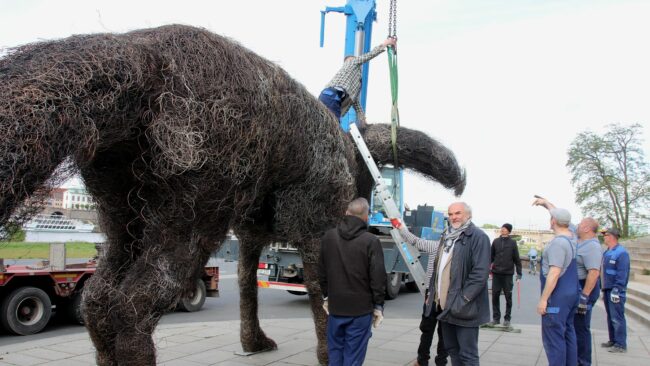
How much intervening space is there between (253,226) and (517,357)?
376 cm

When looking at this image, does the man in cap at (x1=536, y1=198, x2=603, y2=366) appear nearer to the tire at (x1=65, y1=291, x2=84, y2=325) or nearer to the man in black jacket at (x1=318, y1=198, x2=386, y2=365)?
the man in black jacket at (x1=318, y1=198, x2=386, y2=365)

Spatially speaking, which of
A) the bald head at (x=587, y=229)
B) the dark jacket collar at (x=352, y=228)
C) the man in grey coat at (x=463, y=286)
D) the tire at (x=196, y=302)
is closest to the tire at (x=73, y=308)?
the tire at (x=196, y=302)

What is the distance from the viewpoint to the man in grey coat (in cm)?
391

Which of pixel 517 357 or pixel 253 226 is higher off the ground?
pixel 253 226

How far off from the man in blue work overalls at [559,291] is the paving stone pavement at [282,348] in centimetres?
152

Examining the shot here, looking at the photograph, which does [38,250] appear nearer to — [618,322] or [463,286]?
[618,322]

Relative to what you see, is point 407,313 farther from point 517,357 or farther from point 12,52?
point 12,52

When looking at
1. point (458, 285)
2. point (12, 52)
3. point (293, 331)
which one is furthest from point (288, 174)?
point (293, 331)

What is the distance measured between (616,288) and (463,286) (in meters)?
3.95

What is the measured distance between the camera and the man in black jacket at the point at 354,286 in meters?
3.76

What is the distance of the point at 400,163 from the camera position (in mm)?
5883

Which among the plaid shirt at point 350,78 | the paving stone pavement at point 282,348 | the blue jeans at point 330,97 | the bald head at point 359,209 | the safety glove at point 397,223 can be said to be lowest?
the paving stone pavement at point 282,348

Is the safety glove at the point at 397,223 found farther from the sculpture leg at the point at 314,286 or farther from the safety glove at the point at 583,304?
the safety glove at the point at 583,304

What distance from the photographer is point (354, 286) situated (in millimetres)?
3779
